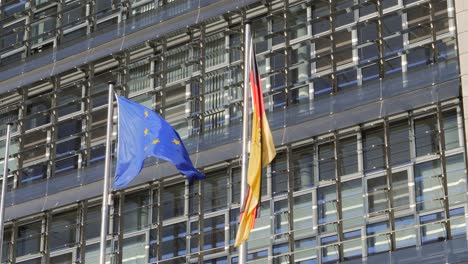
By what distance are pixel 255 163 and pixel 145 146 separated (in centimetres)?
337

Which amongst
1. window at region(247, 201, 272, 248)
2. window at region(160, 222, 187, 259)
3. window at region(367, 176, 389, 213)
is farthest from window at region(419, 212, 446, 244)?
window at region(160, 222, 187, 259)

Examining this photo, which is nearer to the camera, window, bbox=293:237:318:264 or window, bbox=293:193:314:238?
window, bbox=293:237:318:264

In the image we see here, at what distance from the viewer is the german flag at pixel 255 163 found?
2888 cm

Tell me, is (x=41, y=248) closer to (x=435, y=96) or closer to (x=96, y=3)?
(x=96, y=3)

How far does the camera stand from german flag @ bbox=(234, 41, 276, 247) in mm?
28875

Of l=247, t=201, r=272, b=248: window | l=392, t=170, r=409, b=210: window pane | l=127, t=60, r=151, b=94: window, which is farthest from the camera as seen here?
l=127, t=60, r=151, b=94: window

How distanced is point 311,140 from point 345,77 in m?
1.93

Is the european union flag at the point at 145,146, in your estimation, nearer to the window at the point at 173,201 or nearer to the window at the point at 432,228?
the window at the point at 432,228

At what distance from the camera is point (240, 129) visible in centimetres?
3753

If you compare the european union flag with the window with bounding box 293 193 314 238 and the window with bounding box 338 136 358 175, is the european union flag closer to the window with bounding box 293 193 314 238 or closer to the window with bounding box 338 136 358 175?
the window with bounding box 293 193 314 238

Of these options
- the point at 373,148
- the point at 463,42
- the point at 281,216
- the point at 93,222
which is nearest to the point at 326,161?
the point at 373,148

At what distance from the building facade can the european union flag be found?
16.1 ft

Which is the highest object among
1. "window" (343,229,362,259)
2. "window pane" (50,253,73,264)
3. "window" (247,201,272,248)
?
"window pane" (50,253,73,264)

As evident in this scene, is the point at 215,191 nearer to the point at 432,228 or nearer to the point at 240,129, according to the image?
the point at 240,129
